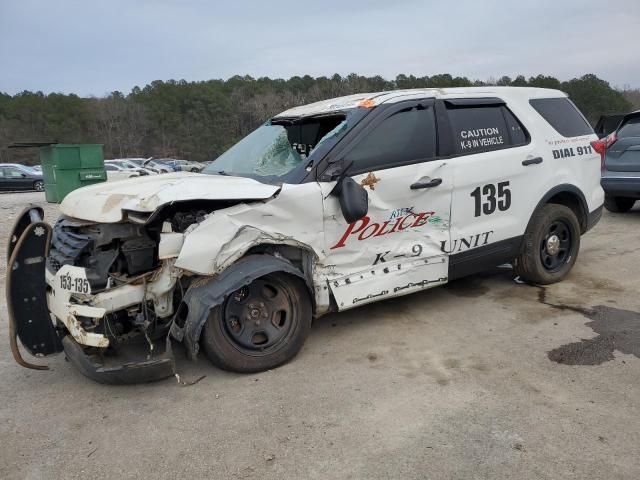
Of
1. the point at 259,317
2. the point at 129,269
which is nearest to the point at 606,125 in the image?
the point at 259,317

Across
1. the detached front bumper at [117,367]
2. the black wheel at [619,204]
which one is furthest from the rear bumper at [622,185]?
the detached front bumper at [117,367]

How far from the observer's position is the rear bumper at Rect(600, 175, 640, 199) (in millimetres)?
7698

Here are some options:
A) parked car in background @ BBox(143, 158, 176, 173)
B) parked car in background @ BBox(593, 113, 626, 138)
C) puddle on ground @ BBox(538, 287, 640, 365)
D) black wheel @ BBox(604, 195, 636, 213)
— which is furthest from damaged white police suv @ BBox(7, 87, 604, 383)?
parked car in background @ BBox(593, 113, 626, 138)

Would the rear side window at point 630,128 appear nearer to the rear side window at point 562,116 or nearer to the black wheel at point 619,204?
the black wheel at point 619,204

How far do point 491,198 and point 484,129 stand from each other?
24.0 inches

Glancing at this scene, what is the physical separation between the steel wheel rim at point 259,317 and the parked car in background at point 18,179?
2250 cm

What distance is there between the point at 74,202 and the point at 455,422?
2887 mm

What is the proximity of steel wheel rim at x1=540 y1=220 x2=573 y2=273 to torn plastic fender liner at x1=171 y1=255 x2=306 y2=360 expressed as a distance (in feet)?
9.56

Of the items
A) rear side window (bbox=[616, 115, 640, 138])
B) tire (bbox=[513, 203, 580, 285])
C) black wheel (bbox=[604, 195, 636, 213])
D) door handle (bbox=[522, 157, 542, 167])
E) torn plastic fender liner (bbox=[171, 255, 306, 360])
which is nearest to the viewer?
torn plastic fender liner (bbox=[171, 255, 306, 360])

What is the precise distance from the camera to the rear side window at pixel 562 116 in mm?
4797

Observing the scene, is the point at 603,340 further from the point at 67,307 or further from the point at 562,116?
the point at 67,307

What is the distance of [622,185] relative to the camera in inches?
309

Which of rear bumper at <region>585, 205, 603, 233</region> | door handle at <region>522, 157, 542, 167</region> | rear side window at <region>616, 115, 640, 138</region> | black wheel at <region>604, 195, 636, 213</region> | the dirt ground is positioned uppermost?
rear side window at <region>616, 115, 640, 138</region>

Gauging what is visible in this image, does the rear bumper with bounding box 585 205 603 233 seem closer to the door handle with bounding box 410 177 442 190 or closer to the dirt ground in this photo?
the dirt ground
